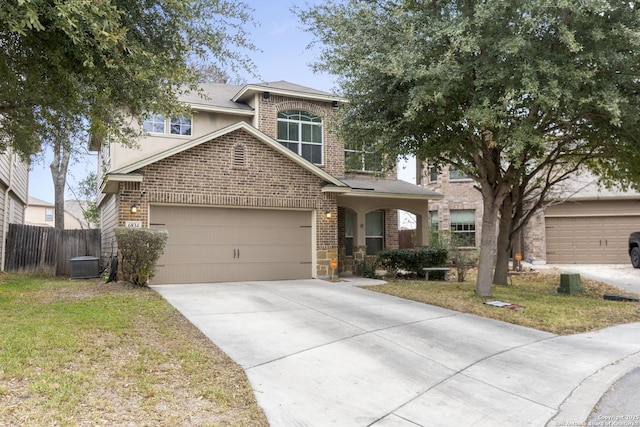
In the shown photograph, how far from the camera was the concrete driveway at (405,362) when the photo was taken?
4.60 meters

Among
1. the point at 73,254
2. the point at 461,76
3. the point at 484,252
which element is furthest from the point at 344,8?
the point at 73,254

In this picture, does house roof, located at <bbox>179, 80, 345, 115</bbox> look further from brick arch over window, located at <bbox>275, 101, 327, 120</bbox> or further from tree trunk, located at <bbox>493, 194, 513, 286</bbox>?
tree trunk, located at <bbox>493, 194, 513, 286</bbox>

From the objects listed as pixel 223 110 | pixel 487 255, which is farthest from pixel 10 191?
pixel 487 255

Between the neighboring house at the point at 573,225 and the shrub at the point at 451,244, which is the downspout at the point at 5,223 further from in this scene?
the neighboring house at the point at 573,225

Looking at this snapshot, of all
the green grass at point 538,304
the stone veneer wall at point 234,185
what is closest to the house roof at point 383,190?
the stone veneer wall at point 234,185

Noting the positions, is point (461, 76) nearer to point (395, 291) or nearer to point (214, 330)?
point (395, 291)

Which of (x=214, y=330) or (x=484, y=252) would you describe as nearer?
(x=214, y=330)

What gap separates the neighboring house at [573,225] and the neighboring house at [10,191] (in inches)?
701

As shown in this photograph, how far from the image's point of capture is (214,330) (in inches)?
282

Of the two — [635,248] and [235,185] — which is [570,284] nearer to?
[635,248]

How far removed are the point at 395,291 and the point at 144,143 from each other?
9.29m

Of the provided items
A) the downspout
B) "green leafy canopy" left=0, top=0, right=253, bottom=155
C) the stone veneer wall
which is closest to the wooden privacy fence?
the downspout

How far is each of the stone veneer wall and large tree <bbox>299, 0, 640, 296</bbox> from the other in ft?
8.18

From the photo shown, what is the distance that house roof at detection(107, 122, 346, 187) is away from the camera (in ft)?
37.4
